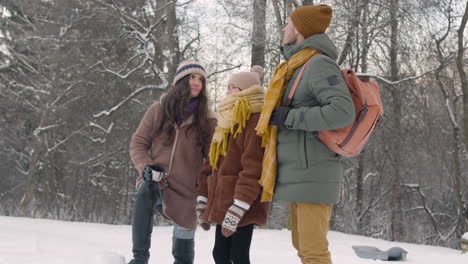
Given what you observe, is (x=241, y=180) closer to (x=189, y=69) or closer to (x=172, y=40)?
(x=189, y=69)

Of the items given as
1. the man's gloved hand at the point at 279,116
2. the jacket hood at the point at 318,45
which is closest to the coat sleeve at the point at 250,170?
the man's gloved hand at the point at 279,116

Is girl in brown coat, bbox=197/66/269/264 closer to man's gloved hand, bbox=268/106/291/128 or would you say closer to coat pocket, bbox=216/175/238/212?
coat pocket, bbox=216/175/238/212

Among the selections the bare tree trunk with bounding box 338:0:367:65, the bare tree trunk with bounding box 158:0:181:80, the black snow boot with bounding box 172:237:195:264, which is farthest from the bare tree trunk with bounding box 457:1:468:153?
the black snow boot with bounding box 172:237:195:264

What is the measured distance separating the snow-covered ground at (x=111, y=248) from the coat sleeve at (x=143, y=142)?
82cm

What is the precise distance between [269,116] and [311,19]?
0.56 meters

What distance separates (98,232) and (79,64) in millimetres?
8946

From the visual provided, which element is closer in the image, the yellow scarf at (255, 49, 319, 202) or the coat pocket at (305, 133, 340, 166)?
the coat pocket at (305, 133, 340, 166)

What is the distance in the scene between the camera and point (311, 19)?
2414 millimetres

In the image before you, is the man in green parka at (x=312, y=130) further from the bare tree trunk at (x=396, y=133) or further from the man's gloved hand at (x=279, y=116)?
the bare tree trunk at (x=396, y=133)

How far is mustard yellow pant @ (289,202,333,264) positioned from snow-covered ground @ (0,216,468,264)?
1751 millimetres

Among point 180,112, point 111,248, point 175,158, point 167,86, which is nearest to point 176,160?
point 175,158

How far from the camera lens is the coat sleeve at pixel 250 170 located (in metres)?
2.47

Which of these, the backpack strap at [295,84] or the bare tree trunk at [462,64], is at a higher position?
the bare tree trunk at [462,64]

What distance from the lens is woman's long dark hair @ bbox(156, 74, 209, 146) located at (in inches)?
130
